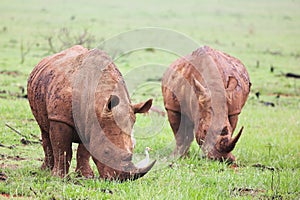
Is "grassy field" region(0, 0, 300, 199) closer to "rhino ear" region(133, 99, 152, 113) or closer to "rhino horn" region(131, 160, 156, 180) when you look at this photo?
"rhino horn" region(131, 160, 156, 180)

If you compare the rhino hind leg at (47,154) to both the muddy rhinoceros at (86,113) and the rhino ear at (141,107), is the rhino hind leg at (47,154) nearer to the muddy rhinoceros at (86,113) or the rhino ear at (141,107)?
the muddy rhinoceros at (86,113)

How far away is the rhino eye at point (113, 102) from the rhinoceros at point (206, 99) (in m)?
2.03

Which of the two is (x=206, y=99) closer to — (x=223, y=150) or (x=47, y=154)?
(x=223, y=150)

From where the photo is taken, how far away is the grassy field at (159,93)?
6711 mm

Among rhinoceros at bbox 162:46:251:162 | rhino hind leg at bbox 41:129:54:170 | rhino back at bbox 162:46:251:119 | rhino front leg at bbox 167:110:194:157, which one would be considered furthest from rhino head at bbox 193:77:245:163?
rhino hind leg at bbox 41:129:54:170

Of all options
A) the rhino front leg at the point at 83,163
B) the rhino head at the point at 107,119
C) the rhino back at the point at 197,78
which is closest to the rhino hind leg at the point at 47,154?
the rhino front leg at the point at 83,163

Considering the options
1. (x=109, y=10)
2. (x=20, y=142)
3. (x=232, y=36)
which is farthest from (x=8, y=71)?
(x=109, y=10)

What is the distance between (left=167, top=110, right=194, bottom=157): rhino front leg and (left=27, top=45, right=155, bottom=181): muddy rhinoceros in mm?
2270

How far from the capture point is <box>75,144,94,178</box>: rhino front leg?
7.19 m

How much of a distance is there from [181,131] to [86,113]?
3059 millimetres

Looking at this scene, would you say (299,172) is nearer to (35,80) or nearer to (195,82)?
(195,82)

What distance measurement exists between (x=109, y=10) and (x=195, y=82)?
25.7m

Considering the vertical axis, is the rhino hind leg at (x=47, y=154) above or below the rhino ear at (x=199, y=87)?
below

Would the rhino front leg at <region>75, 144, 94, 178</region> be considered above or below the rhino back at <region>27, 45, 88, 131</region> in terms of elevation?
below
